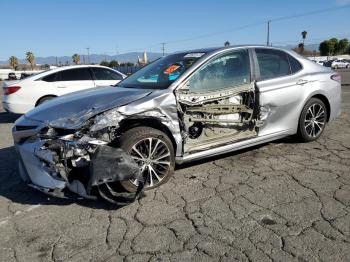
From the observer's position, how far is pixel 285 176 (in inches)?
179

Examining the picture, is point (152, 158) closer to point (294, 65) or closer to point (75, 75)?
point (294, 65)

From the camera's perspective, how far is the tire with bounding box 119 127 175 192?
396 cm

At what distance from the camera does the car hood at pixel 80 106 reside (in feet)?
12.9

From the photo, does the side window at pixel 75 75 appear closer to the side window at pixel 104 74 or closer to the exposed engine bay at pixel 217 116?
the side window at pixel 104 74

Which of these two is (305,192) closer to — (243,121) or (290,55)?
(243,121)

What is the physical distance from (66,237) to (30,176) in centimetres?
103

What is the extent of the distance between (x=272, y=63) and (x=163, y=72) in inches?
67.5

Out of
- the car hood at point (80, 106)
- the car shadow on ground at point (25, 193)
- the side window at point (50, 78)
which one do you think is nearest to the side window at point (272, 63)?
the car shadow on ground at point (25, 193)

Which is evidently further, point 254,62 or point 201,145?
point 254,62

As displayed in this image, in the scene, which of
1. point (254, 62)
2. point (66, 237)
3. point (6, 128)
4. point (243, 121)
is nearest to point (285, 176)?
point (243, 121)

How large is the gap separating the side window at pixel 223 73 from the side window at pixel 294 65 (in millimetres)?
944

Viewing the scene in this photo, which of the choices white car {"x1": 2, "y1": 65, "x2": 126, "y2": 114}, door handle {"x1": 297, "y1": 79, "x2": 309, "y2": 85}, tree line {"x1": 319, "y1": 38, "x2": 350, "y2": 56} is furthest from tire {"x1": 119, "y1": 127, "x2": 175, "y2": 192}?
tree line {"x1": 319, "y1": 38, "x2": 350, "y2": 56}

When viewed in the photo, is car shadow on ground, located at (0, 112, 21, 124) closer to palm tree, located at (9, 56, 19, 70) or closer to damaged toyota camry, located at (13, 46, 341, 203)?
damaged toyota camry, located at (13, 46, 341, 203)

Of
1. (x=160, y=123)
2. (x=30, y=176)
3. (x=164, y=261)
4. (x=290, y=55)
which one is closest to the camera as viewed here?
(x=164, y=261)
